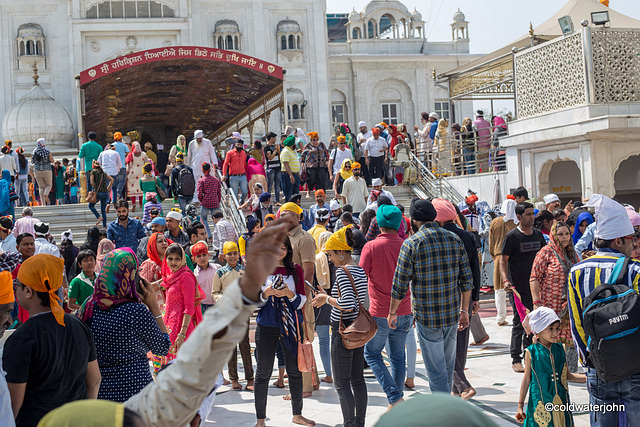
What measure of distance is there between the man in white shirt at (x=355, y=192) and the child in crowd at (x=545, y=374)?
8.49 meters

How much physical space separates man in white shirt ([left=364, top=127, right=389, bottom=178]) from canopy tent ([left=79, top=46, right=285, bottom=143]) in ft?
17.2

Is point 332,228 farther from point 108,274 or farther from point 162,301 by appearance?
point 108,274

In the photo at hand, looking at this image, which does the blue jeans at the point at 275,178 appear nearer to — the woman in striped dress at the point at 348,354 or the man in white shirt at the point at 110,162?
the man in white shirt at the point at 110,162

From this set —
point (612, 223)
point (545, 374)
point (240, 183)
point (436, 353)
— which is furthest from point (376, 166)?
point (612, 223)

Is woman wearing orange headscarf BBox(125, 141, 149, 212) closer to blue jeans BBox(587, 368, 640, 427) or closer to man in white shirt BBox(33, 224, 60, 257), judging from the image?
man in white shirt BBox(33, 224, 60, 257)

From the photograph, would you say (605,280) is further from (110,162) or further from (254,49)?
(254,49)

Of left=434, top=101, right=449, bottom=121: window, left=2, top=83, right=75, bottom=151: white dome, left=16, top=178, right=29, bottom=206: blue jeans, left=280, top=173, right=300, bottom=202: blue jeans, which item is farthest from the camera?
left=434, top=101, right=449, bottom=121: window

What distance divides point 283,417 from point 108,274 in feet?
8.48

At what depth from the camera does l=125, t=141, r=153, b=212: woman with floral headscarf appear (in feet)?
50.1

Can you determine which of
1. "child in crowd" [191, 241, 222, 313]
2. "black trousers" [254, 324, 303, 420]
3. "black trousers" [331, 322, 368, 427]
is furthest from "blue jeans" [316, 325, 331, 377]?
"black trousers" [331, 322, 368, 427]

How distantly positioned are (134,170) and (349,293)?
10.8 meters

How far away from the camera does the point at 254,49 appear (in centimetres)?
3547

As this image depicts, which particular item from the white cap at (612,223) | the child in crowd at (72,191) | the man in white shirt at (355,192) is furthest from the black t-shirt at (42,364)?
the child in crowd at (72,191)

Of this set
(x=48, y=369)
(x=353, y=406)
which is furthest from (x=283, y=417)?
(x=48, y=369)
